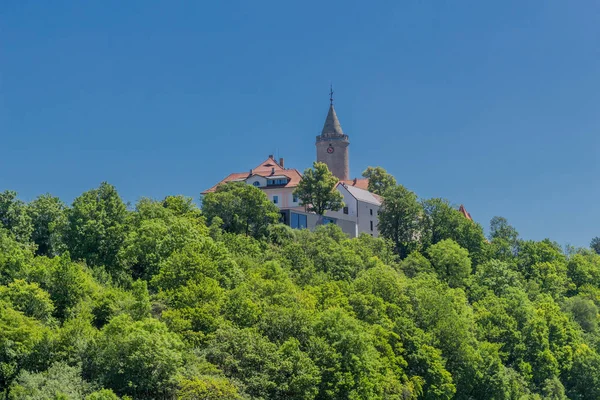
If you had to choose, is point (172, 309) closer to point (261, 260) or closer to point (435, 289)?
point (261, 260)

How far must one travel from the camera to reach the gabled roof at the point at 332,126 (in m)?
108

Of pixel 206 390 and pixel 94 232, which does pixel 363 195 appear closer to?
pixel 94 232

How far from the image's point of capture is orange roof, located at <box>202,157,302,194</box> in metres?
92.4

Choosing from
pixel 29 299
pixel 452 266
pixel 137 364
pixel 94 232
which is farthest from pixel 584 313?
pixel 29 299

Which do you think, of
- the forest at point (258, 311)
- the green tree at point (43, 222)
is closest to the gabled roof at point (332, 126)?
the forest at point (258, 311)

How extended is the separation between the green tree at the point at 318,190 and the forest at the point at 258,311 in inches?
300

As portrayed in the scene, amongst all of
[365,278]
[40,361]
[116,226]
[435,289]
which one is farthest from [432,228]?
[40,361]

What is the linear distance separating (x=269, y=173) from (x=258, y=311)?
48340mm

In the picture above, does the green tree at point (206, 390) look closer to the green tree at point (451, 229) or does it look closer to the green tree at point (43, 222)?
the green tree at point (43, 222)

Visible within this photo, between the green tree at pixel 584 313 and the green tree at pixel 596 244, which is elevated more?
the green tree at pixel 596 244

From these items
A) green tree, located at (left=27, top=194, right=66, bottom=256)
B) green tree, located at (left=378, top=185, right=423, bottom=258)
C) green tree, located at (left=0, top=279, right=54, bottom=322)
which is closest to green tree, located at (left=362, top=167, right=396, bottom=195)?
green tree, located at (left=378, top=185, right=423, bottom=258)

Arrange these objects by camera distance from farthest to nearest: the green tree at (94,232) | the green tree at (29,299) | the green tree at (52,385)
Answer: the green tree at (94,232), the green tree at (29,299), the green tree at (52,385)

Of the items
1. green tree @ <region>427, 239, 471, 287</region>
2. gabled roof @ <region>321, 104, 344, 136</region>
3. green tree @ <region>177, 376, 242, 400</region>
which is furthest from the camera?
gabled roof @ <region>321, 104, 344, 136</region>

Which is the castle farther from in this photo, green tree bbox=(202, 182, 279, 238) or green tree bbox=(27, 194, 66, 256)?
green tree bbox=(27, 194, 66, 256)
